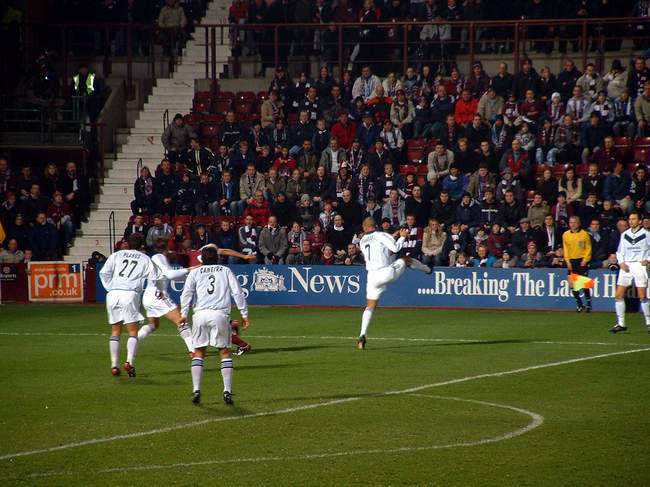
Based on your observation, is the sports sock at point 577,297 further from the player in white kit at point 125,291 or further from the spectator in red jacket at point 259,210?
the player in white kit at point 125,291

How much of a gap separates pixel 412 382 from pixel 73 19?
2493 centimetres

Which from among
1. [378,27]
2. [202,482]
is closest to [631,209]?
[378,27]

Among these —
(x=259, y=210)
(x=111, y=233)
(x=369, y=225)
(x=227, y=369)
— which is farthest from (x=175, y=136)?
(x=227, y=369)

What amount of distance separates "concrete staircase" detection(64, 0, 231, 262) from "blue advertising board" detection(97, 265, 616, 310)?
348 centimetres

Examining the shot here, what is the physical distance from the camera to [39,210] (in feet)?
102

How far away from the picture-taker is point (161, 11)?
36531 millimetres

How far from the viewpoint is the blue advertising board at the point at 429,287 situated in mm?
25828

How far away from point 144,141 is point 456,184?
1091 cm

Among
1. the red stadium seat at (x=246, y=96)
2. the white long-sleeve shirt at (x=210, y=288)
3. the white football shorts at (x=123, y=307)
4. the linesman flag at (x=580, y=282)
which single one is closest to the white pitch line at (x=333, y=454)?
the white long-sleeve shirt at (x=210, y=288)

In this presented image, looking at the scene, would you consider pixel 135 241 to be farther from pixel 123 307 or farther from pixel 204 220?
pixel 204 220

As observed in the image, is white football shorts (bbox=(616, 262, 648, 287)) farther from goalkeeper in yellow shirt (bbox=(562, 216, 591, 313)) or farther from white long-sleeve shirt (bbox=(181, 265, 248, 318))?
white long-sleeve shirt (bbox=(181, 265, 248, 318))

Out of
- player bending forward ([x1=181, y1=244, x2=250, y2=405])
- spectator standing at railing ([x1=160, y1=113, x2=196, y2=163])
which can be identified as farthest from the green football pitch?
spectator standing at railing ([x1=160, y1=113, x2=196, y2=163])

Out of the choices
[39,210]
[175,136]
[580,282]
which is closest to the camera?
[580,282]

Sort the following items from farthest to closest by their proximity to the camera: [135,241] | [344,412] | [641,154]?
[641,154] → [135,241] → [344,412]
